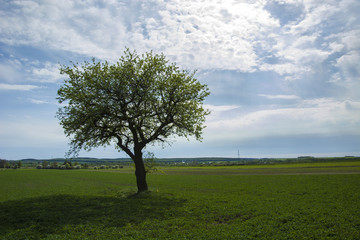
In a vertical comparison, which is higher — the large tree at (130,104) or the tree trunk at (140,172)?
the large tree at (130,104)

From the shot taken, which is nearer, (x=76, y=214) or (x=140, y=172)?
(x=76, y=214)

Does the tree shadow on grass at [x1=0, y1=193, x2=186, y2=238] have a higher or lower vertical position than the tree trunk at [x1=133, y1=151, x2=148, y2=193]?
lower

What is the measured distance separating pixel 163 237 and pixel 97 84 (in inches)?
798

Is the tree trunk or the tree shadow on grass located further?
the tree trunk

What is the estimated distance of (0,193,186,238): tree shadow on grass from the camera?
16.6 metres

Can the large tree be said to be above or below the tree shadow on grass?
above

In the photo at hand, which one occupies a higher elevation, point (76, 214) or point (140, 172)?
point (140, 172)

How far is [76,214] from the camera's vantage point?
20.0 m

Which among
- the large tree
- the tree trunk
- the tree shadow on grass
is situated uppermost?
the large tree

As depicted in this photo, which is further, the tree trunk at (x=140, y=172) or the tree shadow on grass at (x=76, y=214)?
the tree trunk at (x=140, y=172)

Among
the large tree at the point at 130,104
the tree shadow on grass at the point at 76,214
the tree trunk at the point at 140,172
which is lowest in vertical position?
the tree shadow on grass at the point at 76,214

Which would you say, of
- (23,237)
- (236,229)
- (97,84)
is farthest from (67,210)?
(236,229)

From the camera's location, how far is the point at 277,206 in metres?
20.8

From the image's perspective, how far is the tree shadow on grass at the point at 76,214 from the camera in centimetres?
1662
